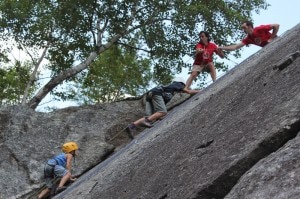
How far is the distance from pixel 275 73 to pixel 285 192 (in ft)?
9.22

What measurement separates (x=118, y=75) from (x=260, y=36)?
1569 cm

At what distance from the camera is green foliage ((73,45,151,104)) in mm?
24781

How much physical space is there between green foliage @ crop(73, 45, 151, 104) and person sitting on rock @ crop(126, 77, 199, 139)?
11487mm

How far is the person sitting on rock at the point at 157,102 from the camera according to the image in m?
11.4

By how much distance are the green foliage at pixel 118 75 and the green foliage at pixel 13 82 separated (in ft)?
9.64

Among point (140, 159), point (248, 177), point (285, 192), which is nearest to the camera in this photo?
point (285, 192)

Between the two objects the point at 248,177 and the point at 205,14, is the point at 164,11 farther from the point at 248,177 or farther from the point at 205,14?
the point at 248,177

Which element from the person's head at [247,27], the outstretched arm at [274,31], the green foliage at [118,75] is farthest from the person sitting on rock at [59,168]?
the green foliage at [118,75]

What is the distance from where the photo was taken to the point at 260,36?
11297mm

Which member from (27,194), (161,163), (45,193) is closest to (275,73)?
(161,163)

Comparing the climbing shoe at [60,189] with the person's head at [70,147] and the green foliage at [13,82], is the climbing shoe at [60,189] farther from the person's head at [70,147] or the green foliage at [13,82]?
the green foliage at [13,82]

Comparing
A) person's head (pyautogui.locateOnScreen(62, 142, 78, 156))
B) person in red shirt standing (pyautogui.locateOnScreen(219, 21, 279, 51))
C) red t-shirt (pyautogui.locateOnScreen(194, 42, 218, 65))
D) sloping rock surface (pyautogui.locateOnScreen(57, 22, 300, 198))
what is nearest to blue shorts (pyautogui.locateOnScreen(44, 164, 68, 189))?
person's head (pyautogui.locateOnScreen(62, 142, 78, 156))

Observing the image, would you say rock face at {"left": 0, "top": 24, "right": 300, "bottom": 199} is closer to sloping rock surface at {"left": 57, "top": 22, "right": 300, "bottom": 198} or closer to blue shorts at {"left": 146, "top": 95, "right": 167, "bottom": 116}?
sloping rock surface at {"left": 57, "top": 22, "right": 300, "bottom": 198}

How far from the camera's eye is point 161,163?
19.0ft
